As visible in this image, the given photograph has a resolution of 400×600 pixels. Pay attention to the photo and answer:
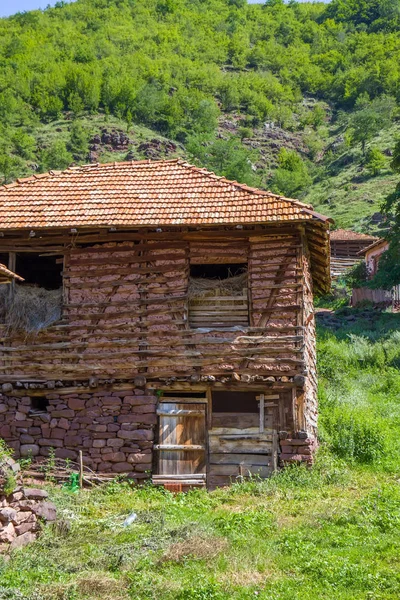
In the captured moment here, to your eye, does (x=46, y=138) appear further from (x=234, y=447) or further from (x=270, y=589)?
(x=270, y=589)

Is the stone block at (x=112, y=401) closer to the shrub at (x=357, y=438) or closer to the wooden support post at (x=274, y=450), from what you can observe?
the wooden support post at (x=274, y=450)

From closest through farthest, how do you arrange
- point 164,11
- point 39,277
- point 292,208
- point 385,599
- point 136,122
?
point 385,599 < point 292,208 < point 39,277 < point 136,122 < point 164,11

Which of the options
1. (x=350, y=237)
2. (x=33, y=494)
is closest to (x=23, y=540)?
(x=33, y=494)

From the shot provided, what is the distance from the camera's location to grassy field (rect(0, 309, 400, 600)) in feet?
27.3

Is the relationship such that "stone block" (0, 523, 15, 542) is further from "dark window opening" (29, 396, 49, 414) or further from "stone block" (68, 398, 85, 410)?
"dark window opening" (29, 396, 49, 414)

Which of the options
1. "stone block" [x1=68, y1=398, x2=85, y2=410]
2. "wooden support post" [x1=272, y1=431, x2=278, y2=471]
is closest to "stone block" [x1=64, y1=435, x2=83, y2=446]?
"stone block" [x1=68, y1=398, x2=85, y2=410]

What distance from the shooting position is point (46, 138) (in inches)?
2940

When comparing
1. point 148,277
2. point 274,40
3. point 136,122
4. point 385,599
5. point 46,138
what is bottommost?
point 385,599

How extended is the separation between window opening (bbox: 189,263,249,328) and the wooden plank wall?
0.85ft

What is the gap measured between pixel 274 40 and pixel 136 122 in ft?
203

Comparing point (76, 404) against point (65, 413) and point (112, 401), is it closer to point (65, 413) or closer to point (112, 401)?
point (65, 413)

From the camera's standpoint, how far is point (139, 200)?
15.0 meters

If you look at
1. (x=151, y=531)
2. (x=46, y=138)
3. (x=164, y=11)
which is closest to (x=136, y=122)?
(x=46, y=138)

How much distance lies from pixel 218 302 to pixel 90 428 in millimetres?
3535
